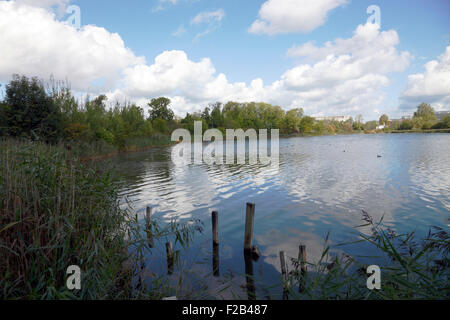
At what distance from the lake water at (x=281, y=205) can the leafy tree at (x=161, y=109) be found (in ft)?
197

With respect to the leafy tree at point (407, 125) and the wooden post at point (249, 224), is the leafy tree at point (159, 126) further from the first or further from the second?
the leafy tree at point (407, 125)

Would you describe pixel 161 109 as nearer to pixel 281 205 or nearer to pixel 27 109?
pixel 27 109

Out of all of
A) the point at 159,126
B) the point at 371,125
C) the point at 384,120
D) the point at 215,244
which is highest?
the point at 384,120

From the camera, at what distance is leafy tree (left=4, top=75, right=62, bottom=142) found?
18875 mm

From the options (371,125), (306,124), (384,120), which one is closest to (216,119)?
(306,124)

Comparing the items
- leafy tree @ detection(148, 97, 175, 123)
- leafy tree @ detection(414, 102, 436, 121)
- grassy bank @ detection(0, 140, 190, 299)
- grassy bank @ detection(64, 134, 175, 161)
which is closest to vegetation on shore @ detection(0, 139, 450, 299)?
grassy bank @ detection(0, 140, 190, 299)

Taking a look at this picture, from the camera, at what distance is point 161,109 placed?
2948 inches

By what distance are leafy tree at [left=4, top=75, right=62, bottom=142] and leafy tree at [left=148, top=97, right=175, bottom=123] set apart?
2141 inches

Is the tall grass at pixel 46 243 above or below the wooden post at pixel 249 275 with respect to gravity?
above

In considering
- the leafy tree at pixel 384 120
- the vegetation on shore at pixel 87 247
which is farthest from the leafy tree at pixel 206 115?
the leafy tree at pixel 384 120

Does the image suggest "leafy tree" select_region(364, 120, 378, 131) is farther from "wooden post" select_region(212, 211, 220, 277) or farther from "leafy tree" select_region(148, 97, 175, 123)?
"wooden post" select_region(212, 211, 220, 277)

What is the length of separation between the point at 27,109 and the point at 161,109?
56.9m

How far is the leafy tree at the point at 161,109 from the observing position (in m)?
74.9
